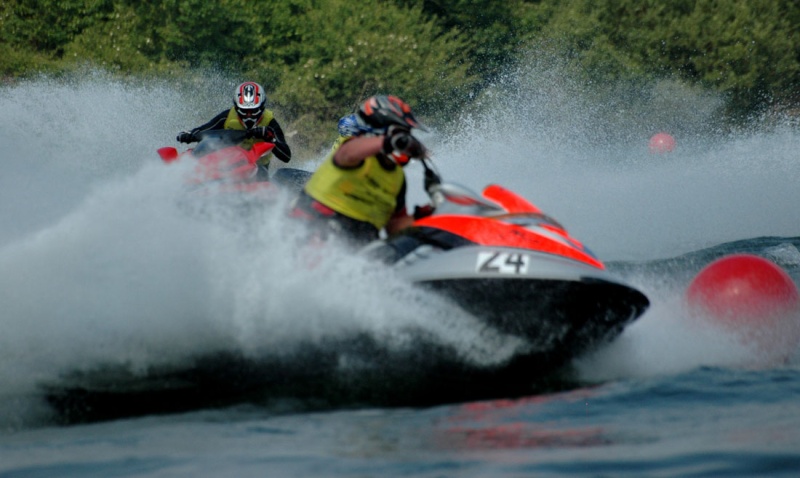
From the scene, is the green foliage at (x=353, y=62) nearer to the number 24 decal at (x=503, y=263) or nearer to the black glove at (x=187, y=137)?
the black glove at (x=187, y=137)

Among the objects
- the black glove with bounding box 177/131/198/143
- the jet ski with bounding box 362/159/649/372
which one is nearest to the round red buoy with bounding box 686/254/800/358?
the jet ski with bounding box 362/159/649/372

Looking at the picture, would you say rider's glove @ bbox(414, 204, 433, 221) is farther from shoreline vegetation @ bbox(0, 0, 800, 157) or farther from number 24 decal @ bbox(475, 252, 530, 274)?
shoreline vegetation @ bbox(0, 0, 800, 157)

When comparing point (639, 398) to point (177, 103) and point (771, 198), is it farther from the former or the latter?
point (177, 103)

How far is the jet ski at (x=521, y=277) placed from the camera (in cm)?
609

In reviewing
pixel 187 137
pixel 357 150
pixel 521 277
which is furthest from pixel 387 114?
pixel 187 137

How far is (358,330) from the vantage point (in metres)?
6.21

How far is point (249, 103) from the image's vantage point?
11336 mm

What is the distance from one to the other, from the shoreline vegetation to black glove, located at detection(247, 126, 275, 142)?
62.0 feet

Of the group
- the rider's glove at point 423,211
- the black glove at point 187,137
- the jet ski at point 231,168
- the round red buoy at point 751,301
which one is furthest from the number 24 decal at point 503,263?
the black glove at point 187,137

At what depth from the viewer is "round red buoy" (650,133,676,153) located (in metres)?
29.5

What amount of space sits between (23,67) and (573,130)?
14.3 metres

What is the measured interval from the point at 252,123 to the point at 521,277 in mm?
5915

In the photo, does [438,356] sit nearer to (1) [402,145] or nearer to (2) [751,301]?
(1) [402,145]

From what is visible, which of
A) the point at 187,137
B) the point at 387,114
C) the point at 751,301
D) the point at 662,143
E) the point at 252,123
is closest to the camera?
the point at 387,114
